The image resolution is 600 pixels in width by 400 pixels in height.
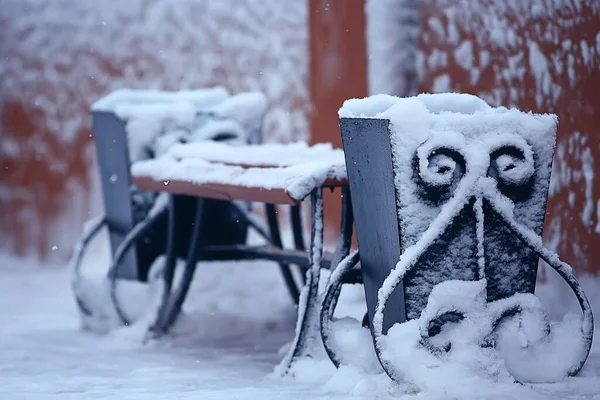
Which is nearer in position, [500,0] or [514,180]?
[514,180]

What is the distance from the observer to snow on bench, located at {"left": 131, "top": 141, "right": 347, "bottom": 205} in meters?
3.29

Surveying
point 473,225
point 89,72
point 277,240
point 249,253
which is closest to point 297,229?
point 277,240

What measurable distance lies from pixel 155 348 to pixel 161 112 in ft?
3.56

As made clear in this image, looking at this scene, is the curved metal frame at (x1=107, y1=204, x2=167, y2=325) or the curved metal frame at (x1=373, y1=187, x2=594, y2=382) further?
the curved metal frame at (x1=107, y1=204, x2=167, y2=325)

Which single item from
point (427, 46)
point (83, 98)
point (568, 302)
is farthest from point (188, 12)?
point (568, 302)

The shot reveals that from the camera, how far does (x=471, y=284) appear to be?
2.79 metres

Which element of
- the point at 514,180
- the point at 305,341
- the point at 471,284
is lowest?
the point at 305,341

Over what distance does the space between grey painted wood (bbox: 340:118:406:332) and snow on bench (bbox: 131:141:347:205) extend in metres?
0.26

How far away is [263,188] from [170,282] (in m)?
1.10

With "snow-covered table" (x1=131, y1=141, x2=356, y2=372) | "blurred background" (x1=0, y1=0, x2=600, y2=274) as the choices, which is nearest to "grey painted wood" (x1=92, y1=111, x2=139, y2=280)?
"snow-covered table" (x1=131, y1=141, x2=356, y2=372)

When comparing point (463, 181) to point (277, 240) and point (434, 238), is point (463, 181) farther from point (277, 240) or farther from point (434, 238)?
point (277, 240)

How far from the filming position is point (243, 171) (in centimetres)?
366

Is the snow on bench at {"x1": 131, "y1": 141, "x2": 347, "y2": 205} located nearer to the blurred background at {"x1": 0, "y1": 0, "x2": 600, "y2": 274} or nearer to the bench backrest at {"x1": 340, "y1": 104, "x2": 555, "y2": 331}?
the bench backrest at {"x1": 340, "y1": 104, "x2": 555, "y2": 331}

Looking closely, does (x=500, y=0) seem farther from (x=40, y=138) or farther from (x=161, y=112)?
(x=40, y=138)
